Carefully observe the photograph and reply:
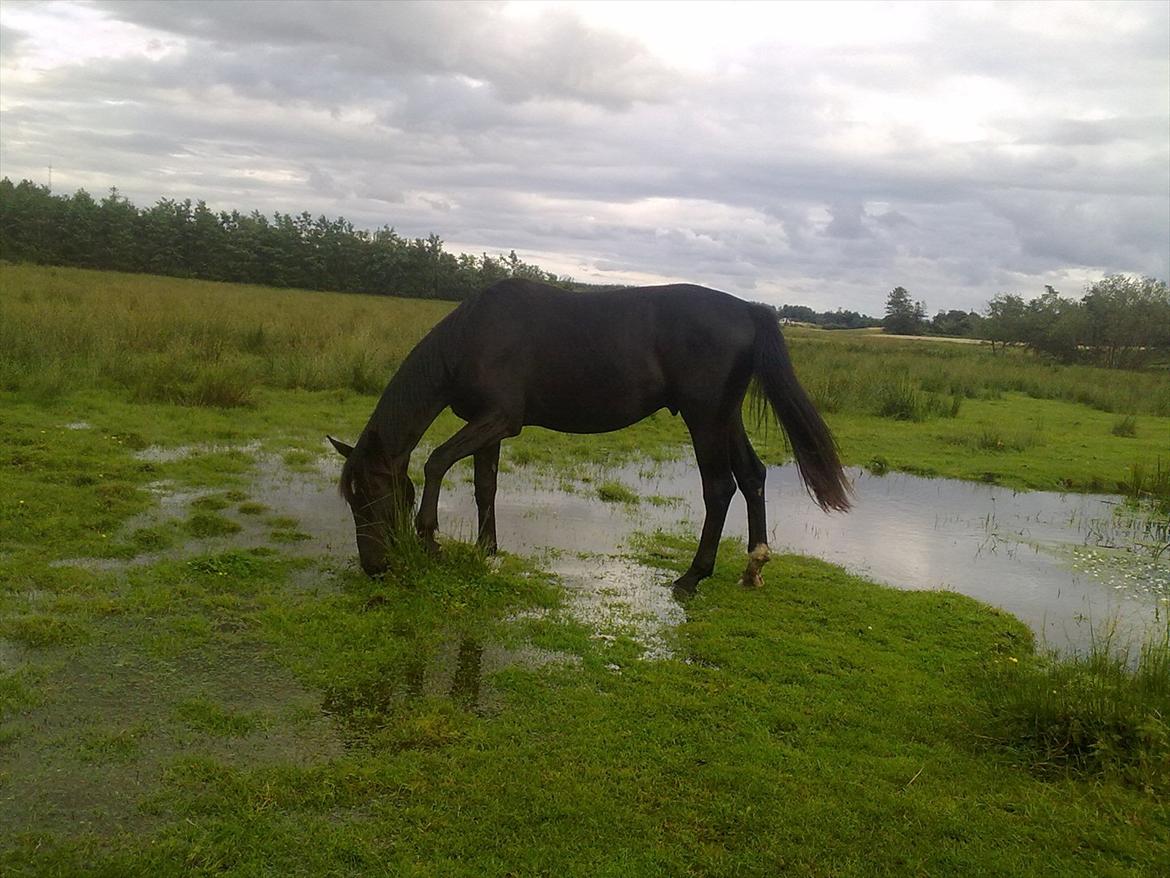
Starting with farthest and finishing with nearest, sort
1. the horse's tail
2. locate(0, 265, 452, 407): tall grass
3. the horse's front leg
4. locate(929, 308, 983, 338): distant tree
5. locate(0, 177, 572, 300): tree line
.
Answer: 1. locate(929, 308, 983, 338): distant tree
2. locate(0, 177, 572, 300): tree line
3. locate(0, 265, 452, 407): tall grass
4. the horse's tail
5. the horse's front leg

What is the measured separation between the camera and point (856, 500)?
970cm

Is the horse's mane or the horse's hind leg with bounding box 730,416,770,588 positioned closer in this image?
the horse's mane

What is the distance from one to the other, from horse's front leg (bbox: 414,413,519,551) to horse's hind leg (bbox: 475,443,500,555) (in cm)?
51

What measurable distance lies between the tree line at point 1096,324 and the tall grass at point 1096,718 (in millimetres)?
36092

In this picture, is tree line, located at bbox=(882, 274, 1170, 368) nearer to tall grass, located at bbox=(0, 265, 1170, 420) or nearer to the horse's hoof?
tall grass, located at bbox=(0, 265, 1170, 420)

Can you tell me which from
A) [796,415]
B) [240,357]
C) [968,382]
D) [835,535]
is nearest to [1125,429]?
[968,382]

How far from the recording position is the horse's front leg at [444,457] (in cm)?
576

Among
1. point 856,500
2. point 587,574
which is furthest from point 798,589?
point 856,500

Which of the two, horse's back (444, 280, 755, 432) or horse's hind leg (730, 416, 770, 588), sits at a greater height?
horse's back (444, 280, 755, 432)

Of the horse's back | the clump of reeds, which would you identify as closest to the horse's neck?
the horse's back

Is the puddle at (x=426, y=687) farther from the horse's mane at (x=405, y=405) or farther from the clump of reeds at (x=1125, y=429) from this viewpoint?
the clump of reeds at (x=1125, y=429)

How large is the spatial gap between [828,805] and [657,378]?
11.6 feet

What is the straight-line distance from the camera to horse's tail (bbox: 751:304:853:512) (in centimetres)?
608

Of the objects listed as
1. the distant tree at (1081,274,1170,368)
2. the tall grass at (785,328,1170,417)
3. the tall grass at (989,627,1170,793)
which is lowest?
the tall grass at (989,627,1170,793)
